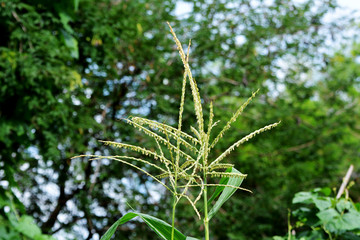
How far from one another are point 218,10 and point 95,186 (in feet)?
9.19

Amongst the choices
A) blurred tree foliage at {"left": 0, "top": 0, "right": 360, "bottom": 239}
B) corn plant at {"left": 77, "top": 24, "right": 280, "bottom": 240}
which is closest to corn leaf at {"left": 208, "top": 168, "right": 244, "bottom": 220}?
corn plant at {"left": 77, "top": 24, "right": 280, "bottom": 240}

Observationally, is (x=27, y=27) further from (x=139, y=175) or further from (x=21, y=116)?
(x=139, y=175)

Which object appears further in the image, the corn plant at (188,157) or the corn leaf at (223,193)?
the corn leaf at (223,193)

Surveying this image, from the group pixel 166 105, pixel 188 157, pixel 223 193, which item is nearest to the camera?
pixel 188 157

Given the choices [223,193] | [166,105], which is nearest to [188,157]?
[223,193]

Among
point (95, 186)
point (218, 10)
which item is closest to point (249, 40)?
point (218, 10)

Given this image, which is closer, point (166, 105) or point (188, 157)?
point (188, 157)

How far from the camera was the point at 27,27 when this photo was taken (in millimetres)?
3246

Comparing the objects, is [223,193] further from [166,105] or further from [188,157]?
[166,105]

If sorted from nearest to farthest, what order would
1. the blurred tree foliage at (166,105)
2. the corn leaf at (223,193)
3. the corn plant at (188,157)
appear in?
the corn plant at (188,157) → the corn leaf at (223,193) → the blurred tree foliage at (166,105)

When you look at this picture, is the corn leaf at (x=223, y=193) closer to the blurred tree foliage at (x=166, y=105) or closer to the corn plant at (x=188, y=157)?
the corn plant at (x=188, y=157)

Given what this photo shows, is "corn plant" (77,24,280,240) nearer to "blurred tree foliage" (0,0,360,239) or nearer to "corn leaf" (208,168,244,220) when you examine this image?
"corn leaf" (208,168,244,220)

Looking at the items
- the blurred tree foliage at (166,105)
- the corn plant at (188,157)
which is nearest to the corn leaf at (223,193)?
the corn plant at (188,157)

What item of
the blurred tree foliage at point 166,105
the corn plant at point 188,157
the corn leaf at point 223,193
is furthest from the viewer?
the blurred tree foliage at point 166,105
